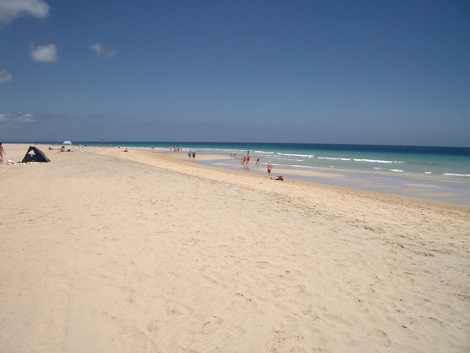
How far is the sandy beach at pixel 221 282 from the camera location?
3076mm

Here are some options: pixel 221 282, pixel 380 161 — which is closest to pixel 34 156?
pixel 221 282

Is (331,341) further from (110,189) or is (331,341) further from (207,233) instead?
(110,189)

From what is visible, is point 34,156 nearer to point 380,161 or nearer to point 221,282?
point 221,282

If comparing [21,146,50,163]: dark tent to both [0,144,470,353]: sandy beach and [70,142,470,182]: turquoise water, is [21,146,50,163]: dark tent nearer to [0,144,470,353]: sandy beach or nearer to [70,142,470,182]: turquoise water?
[0,144,470,353]: sandy beach

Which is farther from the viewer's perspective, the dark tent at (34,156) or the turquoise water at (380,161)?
the turquoise water at (380,161)

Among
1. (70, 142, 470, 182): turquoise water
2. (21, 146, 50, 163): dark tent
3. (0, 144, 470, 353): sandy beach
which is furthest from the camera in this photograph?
(70, 142, 470, 182): turquoise water

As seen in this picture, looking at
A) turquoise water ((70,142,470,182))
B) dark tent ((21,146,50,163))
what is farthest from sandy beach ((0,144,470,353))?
turquoise water ((70,142,470,182))

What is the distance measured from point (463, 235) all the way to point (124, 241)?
356 inches

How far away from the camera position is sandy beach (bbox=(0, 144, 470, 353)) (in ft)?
10.1

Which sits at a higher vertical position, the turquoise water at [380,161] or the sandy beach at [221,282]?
the turquoise water at [380,161]

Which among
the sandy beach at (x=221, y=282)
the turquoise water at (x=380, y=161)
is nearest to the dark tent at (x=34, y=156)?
the sandy beach at (x=221, y=282)

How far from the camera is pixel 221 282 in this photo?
4191 millimetres

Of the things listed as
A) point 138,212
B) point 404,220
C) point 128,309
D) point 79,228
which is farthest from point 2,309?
point 404,220

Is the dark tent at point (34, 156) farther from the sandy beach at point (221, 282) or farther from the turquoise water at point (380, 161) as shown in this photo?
the turquoise water at point (380, 161)
